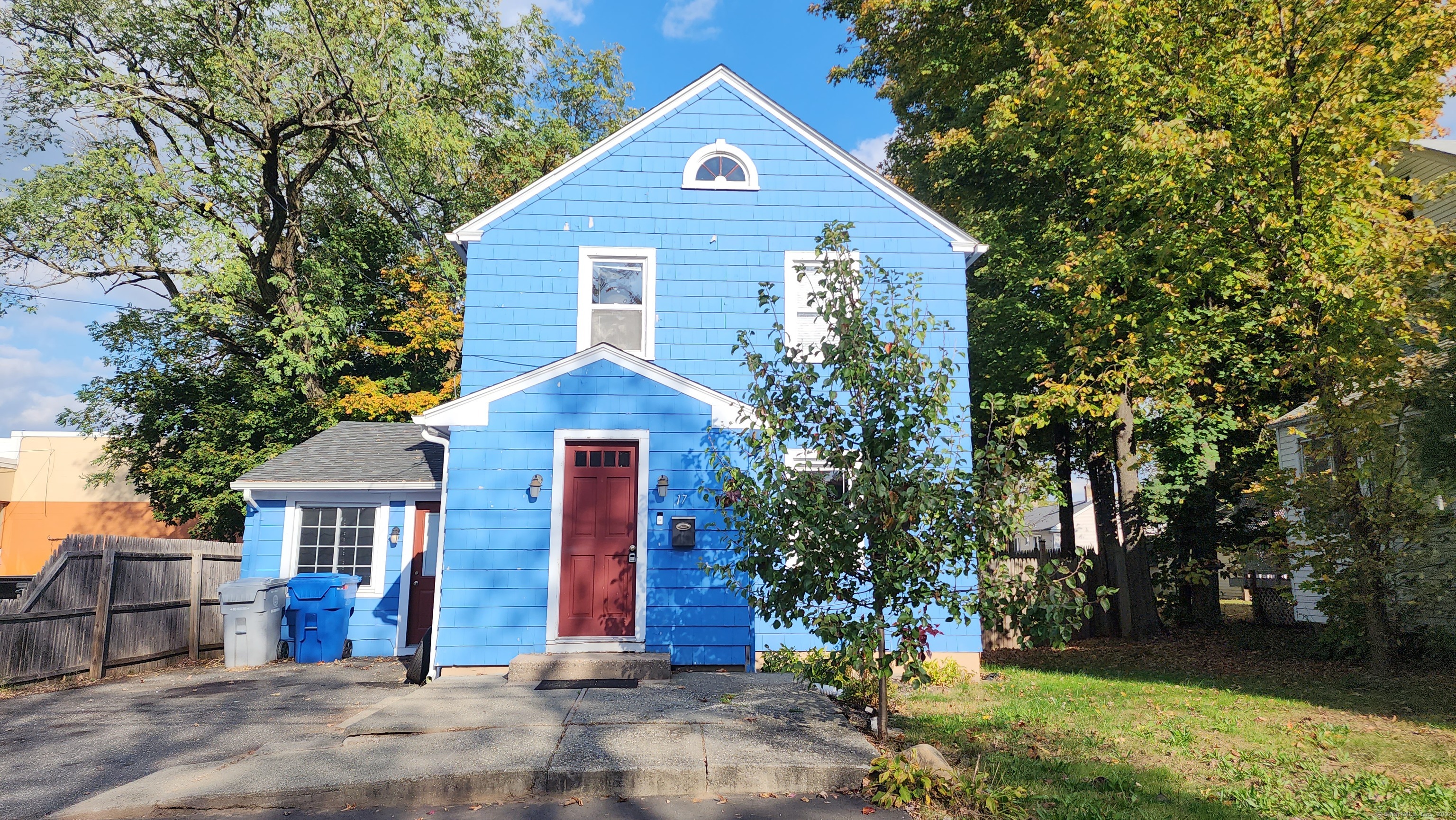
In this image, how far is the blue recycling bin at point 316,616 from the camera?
1234 centimetres

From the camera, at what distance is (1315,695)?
30.3ft

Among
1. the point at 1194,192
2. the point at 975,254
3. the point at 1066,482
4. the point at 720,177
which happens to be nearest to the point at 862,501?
the point at 975,254

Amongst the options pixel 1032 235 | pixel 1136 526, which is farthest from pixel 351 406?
pixel 1136 526

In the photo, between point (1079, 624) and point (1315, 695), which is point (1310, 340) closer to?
point (1315, 695)

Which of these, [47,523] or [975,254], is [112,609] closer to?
[975,254]

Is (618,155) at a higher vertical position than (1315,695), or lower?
higher

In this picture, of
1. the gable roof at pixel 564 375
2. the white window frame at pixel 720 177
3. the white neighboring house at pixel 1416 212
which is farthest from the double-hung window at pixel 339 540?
the white neighboring house at pixel 1416 212

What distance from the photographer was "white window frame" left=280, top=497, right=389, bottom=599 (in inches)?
516

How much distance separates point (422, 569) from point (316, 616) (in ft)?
5.52

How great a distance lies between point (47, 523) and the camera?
103ft

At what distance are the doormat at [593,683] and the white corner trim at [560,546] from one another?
600mm

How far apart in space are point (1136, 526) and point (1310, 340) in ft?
20.6

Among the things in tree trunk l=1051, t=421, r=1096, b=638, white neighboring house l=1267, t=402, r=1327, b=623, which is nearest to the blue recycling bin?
tree trunk l=1051, t=421, r=1096, b=638

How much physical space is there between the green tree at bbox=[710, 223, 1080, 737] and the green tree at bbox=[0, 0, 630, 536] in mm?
16172
